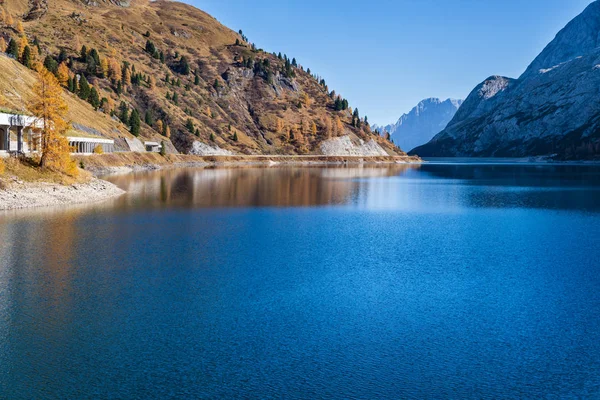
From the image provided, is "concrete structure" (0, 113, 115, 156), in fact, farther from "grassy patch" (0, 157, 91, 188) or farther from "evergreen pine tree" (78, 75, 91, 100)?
"evergreen pine tree" (78, 75, 91, 100)

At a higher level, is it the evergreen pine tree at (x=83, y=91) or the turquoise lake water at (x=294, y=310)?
the evergreen pine tree at (x=83, y=91)

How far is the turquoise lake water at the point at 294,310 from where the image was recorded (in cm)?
2111

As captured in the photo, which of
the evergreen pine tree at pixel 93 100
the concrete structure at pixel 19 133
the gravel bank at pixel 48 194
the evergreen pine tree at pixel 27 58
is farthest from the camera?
the evergreen pine tree at pixel 93 100

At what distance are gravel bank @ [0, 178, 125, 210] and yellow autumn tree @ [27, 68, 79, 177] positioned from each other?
443 cm

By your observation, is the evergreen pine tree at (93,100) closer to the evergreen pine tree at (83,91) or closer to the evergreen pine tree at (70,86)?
the evergreen pine tree at (83,91)

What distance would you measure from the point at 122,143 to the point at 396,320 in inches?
6268

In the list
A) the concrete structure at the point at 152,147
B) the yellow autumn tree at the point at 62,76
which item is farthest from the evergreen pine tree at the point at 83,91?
the concrete structure at the point at 152,147

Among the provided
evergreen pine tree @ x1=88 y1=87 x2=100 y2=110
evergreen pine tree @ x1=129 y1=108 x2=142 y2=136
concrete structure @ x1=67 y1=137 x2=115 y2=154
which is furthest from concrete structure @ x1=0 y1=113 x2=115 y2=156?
evergreen pine tree @ x1=129 y1=108 x2=142 y2=136

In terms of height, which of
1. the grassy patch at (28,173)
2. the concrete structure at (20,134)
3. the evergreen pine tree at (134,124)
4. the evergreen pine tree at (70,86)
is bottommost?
the grassy patch at (28,173)

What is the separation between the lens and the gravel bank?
66.9 metres

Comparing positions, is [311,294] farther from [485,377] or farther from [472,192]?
[472,192]

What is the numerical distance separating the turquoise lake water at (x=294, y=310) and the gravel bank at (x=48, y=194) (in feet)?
21.8

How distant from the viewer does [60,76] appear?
6909 inches

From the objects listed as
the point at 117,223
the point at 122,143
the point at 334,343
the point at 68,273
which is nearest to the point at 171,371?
the point at 334,343
